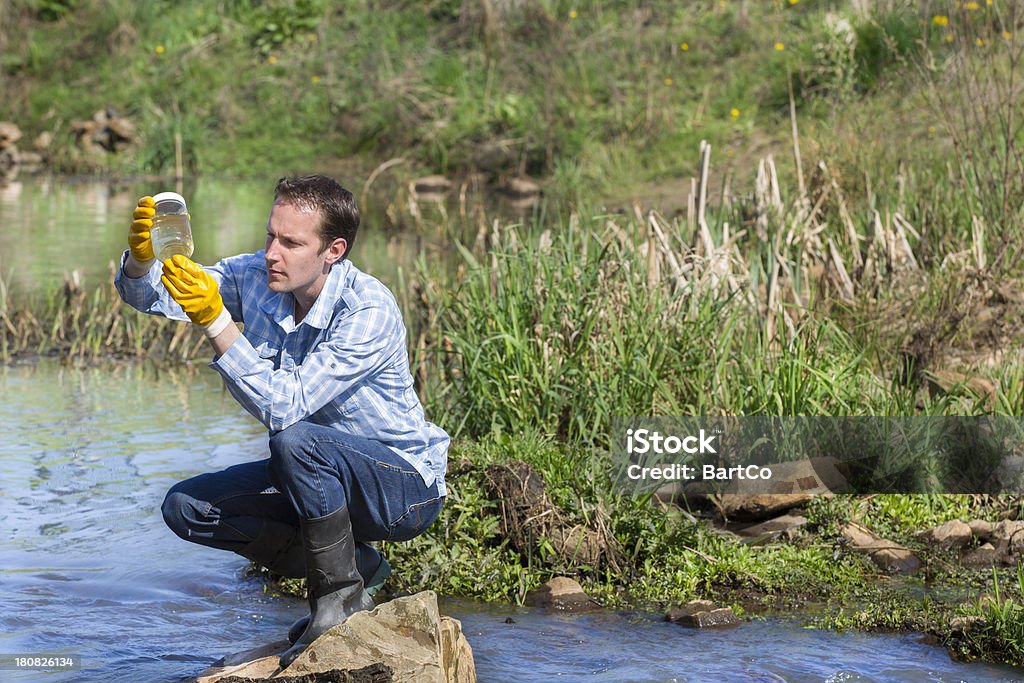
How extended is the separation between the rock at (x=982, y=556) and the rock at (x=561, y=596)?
1678mm

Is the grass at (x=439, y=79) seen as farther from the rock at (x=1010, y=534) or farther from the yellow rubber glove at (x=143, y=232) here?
the yellow rubber glove at (x=143, y=232)

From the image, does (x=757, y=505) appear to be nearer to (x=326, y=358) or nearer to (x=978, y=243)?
(x=978, y=243)

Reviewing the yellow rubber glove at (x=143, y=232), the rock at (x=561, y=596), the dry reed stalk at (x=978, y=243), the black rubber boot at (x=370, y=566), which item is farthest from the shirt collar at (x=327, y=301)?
the dry reed stalk at (x=978, y=243)

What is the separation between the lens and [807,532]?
20.7 feet

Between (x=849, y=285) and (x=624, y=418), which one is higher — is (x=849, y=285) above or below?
above

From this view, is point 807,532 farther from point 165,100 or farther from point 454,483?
point 165,100

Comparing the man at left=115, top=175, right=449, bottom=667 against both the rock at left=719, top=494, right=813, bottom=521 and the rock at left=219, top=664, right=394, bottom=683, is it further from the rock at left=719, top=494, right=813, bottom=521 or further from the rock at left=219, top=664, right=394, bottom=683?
the rock at left=719, top=494, right=813, bottom=521

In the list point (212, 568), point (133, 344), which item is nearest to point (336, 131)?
point (133, 344)

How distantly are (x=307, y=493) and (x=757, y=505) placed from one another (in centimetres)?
280

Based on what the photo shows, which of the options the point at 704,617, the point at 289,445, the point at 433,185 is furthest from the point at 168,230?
the point at 433,185

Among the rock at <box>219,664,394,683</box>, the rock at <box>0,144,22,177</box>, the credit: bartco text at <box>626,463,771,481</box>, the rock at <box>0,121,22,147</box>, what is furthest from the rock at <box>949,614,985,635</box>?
the rock at <box>0,121,22,147</box>

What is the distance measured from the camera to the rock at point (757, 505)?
6.48m

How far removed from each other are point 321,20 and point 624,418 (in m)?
20.6

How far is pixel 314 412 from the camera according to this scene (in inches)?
166
